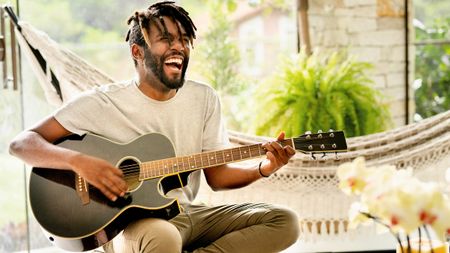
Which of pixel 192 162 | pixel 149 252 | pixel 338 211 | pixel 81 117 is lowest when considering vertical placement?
pixel 338 211

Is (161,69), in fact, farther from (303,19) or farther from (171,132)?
(303,19)

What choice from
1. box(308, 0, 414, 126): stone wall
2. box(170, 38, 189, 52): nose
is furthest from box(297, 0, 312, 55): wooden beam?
box(170, 38, 189, 52): nose

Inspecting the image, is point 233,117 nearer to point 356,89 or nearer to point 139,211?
point 356,89

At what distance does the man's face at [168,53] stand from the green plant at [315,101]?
0.97 metres

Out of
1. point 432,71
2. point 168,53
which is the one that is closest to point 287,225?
point 168,53

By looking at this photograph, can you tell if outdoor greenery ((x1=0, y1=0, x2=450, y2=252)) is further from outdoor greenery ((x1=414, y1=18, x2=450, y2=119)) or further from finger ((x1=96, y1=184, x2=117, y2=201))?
finger ((x1=96, y1=184, x2=117, y2=201))

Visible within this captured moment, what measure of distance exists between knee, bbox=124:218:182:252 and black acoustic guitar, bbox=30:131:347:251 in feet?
0.20

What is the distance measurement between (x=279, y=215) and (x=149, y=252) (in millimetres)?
445

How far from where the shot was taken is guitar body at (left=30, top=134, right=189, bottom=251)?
2205 mm

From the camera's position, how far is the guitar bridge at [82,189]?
7.34 feet

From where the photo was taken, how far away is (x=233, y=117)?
3932 mm

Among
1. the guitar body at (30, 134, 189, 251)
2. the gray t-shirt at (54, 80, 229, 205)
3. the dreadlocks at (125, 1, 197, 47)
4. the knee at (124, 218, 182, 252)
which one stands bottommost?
the knee at (124, 218, 182, 252)

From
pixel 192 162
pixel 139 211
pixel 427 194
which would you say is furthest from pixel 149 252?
pixel 427 194

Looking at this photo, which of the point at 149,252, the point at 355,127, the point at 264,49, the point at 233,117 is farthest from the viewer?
the point at 264,49
